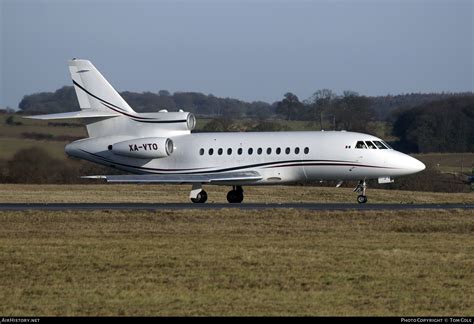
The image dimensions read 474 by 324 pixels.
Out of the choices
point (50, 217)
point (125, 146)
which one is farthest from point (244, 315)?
point (125, 146)

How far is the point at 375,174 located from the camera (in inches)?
1575

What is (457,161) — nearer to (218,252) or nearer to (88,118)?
(88,118)

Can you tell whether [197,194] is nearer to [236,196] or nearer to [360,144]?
[236,196]

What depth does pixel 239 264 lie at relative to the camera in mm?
21391

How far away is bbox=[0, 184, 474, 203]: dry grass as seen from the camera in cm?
4816

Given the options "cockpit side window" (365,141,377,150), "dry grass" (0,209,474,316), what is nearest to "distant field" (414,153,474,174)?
"cockpit side window" (365,141,377,150)

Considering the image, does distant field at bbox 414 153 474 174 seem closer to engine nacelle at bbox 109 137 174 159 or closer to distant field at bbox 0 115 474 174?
distant field at bbox 0 115 474 174

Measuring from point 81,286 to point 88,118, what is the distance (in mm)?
25617

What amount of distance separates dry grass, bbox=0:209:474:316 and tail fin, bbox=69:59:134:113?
12.3 m

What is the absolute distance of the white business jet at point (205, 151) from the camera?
132ft

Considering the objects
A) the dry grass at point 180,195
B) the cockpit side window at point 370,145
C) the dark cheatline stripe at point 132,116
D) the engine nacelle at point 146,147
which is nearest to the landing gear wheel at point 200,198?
the engine nacelle at point 146,147

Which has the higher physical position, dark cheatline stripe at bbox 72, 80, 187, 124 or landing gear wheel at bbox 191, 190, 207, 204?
dark cheatline stripe at bbox 72, 80, 187, 124

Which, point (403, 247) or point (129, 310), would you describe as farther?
point (403, 247)

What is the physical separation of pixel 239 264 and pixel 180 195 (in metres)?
31.2
